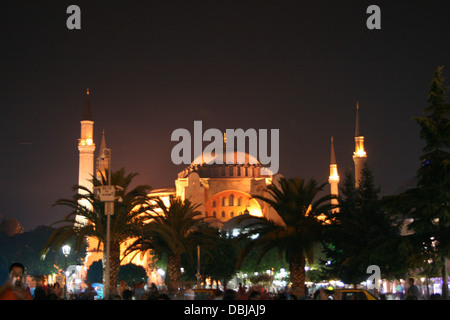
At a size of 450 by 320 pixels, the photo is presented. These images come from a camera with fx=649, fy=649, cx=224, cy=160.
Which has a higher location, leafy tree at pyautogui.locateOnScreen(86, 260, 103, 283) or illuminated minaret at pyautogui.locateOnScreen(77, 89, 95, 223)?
illuminated minaret at pyautogui.locateOnScreen(77, 89, 95, 223)

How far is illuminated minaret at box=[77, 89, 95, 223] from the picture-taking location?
5969 cm

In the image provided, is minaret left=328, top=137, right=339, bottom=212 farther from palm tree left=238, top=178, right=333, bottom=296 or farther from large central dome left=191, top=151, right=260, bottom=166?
palm tree left=238, top=178, right=333, bottom=296

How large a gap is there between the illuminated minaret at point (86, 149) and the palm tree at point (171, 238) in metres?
34.1

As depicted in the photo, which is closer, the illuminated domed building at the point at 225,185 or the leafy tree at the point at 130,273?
the leafy tree at the point at 130,273

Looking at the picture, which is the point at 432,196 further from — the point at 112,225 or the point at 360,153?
the point at 360,153

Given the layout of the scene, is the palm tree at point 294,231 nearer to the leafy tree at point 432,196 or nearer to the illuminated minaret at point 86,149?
the leafy tree at point 432,196

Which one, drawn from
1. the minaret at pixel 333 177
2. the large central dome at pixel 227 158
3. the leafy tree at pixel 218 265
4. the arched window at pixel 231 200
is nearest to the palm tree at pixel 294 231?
the leafy tree at pixel 218 265

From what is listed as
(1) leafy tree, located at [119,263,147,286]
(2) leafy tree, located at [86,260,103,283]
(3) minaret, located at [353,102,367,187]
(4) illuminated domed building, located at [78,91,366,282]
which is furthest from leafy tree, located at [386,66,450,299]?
(4) illuminated domed building, located at [78,91,366,282]

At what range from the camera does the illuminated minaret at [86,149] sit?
5969 cm

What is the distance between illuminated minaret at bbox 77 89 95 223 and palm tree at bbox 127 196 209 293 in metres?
34.1

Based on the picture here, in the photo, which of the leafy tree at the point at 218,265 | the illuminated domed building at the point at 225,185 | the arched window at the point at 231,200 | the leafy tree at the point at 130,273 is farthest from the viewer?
the arched window at the point at 231,200

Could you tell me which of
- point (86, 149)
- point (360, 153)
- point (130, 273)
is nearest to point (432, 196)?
point (130, 273)
